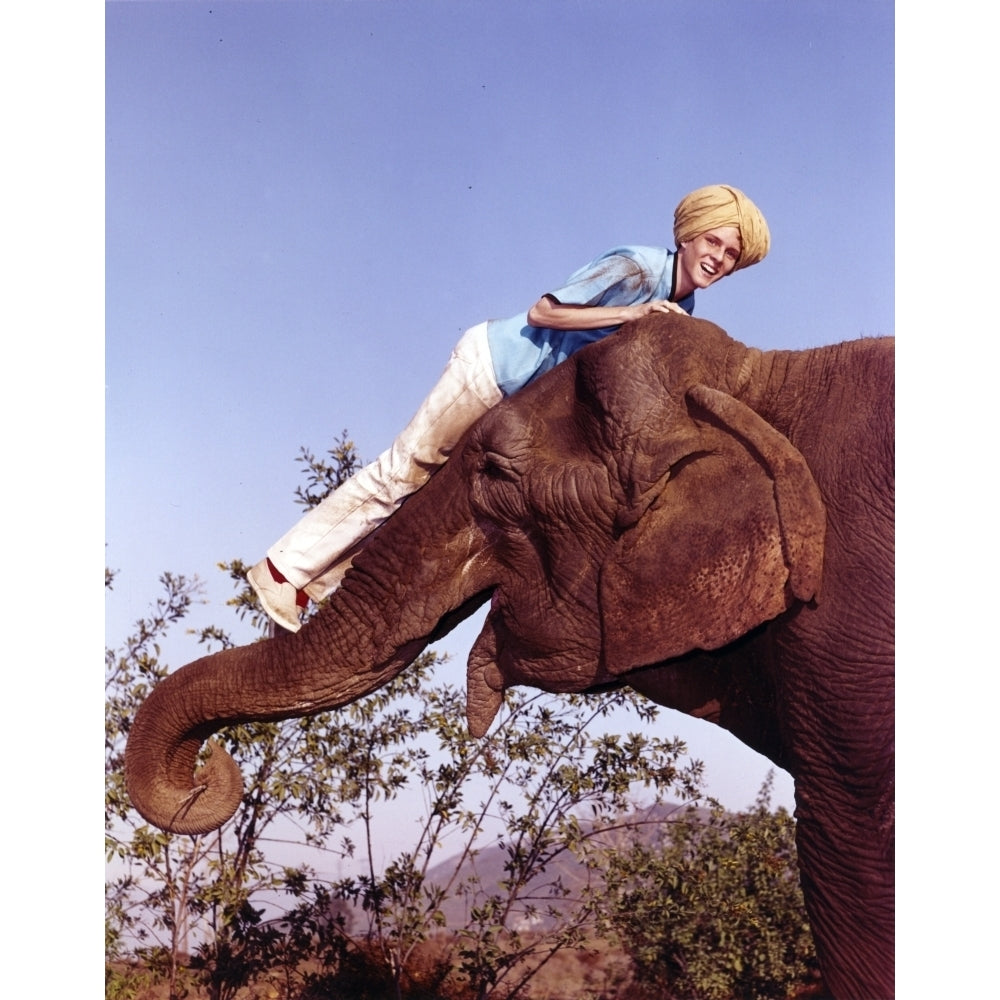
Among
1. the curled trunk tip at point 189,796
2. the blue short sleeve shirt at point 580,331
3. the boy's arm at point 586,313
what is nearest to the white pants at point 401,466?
the blue short sleeve shirt at point 580,331

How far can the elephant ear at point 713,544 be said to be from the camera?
9.09 feet

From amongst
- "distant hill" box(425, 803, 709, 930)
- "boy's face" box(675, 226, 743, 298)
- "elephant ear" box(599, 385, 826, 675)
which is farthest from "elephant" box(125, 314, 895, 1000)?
"distant hill" box(425, 803, 709, 930)

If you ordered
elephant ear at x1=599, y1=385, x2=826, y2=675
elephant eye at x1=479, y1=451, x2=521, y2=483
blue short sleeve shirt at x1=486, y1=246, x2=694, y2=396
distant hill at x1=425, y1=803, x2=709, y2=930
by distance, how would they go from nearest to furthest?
1. elephant ear at x1=599, y1=385, x2=826, y2=675
2. elephant eye at x1=479, y1=451, x2=521, y2=483
3. blue short sleeve shirt at x1=486, y1=246, x2=694, y2=396
4. distant hill at x1=425, y1=803, x2=709, y2=930

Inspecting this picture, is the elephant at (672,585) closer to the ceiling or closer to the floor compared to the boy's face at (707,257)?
closer to the floor

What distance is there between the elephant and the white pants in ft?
0.22

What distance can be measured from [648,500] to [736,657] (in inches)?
19.2

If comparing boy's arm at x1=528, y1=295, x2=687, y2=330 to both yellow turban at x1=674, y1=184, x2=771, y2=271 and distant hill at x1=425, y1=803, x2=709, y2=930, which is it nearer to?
yellow turban at x1=674, y1=184, x2=771, y2=271

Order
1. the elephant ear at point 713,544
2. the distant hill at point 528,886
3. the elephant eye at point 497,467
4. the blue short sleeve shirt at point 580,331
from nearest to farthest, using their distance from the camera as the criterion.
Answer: the elephant ear at point 713,544 < the elephant eye at point 497,467 < the blue short sleeve shirt at point 580,331 < the distant hill at point 528,886

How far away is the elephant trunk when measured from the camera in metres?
3.06

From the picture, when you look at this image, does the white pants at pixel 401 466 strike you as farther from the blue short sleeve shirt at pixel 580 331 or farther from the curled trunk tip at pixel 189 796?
Answer: the curled trunk tip at pixel 189 796

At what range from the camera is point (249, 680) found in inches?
124

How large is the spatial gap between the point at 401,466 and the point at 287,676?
546mm

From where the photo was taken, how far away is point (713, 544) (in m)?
2.82

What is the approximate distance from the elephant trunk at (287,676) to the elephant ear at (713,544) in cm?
38
